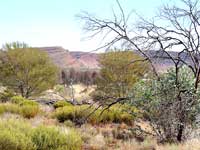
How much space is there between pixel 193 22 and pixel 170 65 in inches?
60.9

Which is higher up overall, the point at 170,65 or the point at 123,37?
the point at 123,37

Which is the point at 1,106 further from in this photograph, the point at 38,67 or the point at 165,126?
the point at 38,67

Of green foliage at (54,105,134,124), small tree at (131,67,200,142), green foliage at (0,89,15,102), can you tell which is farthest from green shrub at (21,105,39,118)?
green foliage at (0,89,15,102)

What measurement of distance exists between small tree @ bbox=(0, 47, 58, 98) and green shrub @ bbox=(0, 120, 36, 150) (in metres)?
26.8

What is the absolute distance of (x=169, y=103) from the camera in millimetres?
11945

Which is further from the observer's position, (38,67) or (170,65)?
(38,67)

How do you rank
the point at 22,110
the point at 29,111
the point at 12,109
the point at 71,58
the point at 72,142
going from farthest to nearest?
the point at 71,58
the point at 12,109
the point at 22,110
the point at 29,111
the point at 72,142

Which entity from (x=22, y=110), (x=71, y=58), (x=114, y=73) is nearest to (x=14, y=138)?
(x=22, y=110)

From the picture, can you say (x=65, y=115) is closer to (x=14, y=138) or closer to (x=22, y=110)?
(x=22, y=110)

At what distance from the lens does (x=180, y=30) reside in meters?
12.9

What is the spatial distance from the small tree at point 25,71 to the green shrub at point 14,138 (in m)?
26.8

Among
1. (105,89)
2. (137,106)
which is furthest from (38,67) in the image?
(137,106)

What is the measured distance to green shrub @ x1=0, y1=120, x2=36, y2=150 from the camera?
8.74 metres

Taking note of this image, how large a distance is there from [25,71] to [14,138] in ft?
93.0
